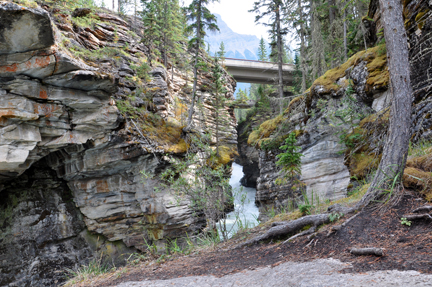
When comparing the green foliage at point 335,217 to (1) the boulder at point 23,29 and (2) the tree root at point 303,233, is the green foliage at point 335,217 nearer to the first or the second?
(2) the tree root at point 303,233

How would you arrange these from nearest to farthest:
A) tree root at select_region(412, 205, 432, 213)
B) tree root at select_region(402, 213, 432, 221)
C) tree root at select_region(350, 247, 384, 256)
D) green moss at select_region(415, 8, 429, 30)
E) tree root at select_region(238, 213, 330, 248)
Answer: tree root at select_region(350, 247, 384, 256), tree root at select_region(402, 213, 432, 221), tree root at select_region(412, 205, 432, 213), tree root at select_region(238, 213, 330, 248), green moss at select_region(415, 8, 429, 30)

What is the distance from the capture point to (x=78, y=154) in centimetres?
1196

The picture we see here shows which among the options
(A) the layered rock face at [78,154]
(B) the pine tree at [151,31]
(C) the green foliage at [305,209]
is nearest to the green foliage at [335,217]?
(C) the green foliage at [305,209]

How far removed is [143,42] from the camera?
683 inches

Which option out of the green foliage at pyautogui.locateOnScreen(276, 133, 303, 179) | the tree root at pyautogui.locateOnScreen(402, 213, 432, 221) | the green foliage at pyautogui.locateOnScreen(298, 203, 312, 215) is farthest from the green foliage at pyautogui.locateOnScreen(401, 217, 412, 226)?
the green foliage at pyautogui.locateOnScreen(276, 133, 303, 179)

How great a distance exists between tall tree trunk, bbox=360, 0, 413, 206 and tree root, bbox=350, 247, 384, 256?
1359 mm

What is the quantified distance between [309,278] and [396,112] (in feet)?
9.99

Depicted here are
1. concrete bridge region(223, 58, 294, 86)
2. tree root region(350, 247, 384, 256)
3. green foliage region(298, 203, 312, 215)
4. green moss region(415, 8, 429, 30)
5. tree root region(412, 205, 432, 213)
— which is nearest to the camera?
tree root region(350, 247, 384, 256)

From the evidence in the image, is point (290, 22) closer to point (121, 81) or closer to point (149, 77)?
point (149, 77)

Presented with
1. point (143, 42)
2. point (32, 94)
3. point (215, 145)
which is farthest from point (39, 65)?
point (215, 145)

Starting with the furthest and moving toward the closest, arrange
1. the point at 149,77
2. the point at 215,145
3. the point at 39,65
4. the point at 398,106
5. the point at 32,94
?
1. the point at 215,145
2. the point at 149,77
3. the point at 32,94
4. the point at 39,65
5. the point at 398,106

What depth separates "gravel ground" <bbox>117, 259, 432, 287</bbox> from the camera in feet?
6.93

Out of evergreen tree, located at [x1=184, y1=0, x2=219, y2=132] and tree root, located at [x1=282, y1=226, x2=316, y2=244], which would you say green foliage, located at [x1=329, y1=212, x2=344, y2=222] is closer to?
tree root, located at [x1=282, y1=226, x2=316, y2=244]

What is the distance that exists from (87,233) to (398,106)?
50.4ft
